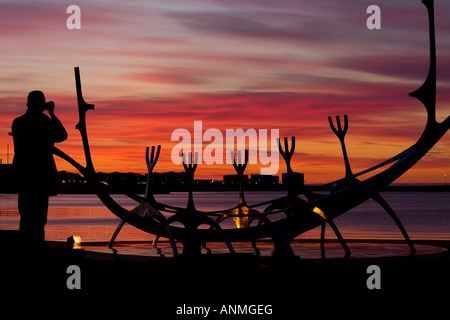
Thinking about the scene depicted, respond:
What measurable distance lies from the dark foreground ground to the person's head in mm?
1851

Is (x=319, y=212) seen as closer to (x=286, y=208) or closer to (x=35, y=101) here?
(x=286, y=208)

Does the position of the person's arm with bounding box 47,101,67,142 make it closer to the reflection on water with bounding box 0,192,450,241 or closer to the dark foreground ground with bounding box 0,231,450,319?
the dark foreground ground with bounding box 0,231,450,319

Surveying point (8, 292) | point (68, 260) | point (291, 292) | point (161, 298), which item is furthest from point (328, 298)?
point (8, 292)

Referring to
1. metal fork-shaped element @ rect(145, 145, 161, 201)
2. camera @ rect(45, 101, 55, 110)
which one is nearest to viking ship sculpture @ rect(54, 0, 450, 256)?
metal fork-shaped element @ rect(145, 145, 161, 201)

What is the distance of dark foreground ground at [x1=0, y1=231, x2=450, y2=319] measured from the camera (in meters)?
10.9

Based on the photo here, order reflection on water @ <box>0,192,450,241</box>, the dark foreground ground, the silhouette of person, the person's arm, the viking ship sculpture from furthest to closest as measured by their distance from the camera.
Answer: reflection on water @ <box>0,192,450,241</box> < the viking ship sculpture < the person's arm < the silhouette of person < the dark foreground ground

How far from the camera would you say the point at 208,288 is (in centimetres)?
1201

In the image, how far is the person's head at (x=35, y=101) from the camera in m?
11.4

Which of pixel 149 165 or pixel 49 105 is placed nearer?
pixel 49 105

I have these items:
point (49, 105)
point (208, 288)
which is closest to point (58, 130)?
point (49, 105)

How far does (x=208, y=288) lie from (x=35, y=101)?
384 cm

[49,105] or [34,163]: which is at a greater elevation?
[49,105]

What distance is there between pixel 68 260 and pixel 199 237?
6027mm

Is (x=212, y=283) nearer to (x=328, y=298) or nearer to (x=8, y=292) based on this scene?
(x=328, y=298)
